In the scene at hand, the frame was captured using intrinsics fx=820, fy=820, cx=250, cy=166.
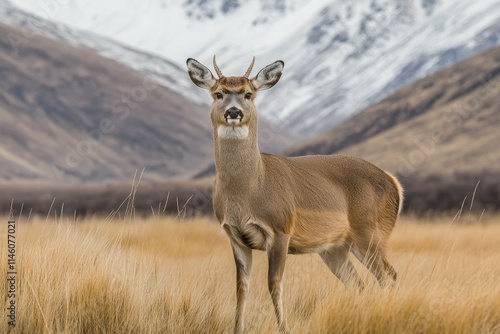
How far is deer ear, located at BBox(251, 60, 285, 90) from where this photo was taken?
7691 millimetres

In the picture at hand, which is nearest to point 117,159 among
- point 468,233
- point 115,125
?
point 115,125

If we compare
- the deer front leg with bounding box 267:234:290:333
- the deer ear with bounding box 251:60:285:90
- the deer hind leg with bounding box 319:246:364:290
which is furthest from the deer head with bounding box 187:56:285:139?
the deer hind leg with bounding box 319:246:364:290

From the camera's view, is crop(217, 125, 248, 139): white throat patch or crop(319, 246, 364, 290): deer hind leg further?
crop(319, 246, 364, 290): deer hind leg

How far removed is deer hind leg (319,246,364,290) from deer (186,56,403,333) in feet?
0.03

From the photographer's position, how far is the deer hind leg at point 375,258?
27.5ft

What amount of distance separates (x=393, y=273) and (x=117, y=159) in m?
143

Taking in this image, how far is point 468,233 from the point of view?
52.9ft

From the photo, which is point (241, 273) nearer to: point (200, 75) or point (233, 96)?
point (233, 96)

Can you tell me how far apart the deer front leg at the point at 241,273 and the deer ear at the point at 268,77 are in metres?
1.51

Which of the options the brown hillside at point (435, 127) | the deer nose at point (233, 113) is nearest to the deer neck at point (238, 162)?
the deer nose at point (233, 113)

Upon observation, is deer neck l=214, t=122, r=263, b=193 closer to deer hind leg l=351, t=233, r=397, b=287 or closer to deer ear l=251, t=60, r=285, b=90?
deer ear l=251, t=60, r=285, b=90

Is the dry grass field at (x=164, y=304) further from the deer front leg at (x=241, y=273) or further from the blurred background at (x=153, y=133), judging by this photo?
the blurred background at (x=153, y=133)

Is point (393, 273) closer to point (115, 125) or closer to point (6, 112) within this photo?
point (6, 112)

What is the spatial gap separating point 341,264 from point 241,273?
5.46 ft
